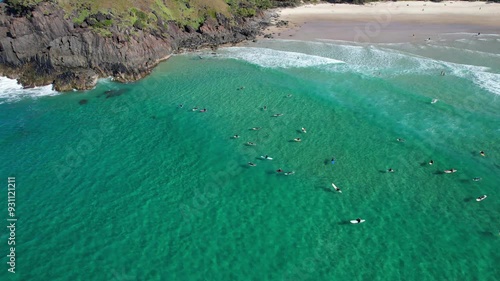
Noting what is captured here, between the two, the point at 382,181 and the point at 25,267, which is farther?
the point at 382,181

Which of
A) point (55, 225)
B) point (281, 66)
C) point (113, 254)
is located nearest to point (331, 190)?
point (113, 254)

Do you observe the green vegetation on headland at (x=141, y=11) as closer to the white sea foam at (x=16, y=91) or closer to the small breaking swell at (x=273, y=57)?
the white sea foam at (x=16, y=91)

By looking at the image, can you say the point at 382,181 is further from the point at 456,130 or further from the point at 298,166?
the point at 456,130

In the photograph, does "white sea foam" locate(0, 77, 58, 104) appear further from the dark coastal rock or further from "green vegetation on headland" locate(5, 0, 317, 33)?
"green vegetation on headland" locate(5, 0, 317, 33)

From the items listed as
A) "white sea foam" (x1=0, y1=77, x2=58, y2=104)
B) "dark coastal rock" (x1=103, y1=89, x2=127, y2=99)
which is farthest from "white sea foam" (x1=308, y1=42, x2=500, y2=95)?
"white sea foam" (x1=0, y1=77, x2=58, y2=104)

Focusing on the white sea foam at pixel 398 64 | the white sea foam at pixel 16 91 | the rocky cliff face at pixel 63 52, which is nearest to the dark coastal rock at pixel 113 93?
the rocky cliff face at pixel 63 52
